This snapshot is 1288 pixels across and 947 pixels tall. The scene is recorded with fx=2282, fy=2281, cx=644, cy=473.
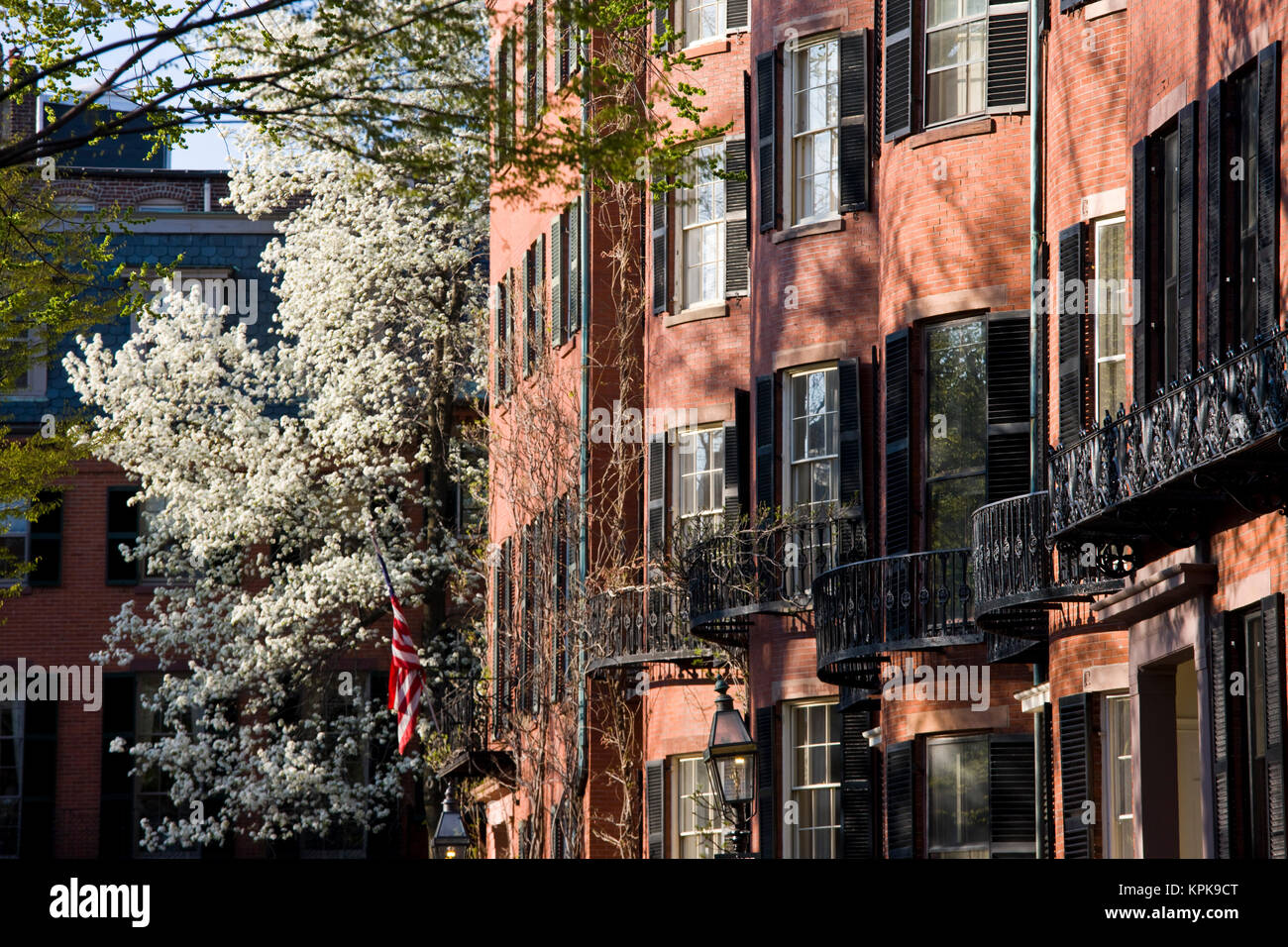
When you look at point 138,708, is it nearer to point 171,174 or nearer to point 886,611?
point 171,174

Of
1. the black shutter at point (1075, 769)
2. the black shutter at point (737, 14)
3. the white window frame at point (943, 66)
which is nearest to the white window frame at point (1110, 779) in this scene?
the black shutter at point (1075, 769)

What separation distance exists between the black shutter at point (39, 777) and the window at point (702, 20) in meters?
26.0

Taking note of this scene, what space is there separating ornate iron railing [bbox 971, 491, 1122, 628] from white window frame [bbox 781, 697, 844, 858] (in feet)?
17.2

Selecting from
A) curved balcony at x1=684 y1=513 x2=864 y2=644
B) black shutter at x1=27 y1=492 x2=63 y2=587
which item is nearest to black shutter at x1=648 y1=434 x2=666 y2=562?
curved balcony at x1=684 y1=513 x2=864 y2=644

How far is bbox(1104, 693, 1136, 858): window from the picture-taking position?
18.6 metres

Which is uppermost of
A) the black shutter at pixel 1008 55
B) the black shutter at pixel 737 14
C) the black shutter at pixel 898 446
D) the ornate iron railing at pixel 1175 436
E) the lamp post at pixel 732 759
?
the black shutter at pixel 737 14

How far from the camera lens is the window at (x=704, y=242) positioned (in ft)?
90.6

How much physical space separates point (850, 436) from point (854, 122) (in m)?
3.34

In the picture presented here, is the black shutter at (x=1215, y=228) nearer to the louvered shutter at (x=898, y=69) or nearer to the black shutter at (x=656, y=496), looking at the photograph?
the louvered shutter at (x=898, y=69)

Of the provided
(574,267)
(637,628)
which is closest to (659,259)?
(574,267)

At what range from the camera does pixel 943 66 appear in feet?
72.4
